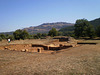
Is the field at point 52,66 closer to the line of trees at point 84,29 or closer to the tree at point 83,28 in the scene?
the line of trees at point 84,29

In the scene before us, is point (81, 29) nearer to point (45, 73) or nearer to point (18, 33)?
point (18, 33)

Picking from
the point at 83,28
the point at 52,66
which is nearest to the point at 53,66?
the point at 52,66

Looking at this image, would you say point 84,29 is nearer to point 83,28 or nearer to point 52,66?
point 83,28

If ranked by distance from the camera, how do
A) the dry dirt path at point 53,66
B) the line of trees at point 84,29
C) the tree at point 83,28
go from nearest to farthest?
the dry dirt path at point 53,66
the line of trees at point 84,29
the tree at point 83,28

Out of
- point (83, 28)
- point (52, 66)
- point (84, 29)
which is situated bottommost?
point (52, 66)

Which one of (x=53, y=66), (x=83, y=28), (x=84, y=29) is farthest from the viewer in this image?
(x=83, y=28)

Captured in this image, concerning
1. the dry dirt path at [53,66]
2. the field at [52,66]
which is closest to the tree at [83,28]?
the field at [52,66]

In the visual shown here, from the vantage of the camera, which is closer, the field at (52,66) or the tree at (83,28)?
the field at (52,66)

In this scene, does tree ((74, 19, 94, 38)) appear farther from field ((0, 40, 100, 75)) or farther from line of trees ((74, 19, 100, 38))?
field ((0, 40, 100, 75))

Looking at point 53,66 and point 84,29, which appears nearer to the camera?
point 53,66

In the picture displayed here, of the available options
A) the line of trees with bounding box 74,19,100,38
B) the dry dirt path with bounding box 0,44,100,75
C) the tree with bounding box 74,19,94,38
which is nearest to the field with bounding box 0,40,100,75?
the dry dirt path with bounding box 0,44,100,75

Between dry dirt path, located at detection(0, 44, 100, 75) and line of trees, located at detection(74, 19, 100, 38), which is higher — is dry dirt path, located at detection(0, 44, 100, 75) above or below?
below

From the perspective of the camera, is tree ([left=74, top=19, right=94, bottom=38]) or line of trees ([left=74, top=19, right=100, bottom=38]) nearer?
line of trees ([left=74, top=19, right=100, bottom=38])

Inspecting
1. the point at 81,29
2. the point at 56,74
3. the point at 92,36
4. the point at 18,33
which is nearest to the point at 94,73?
the point at 56,74
